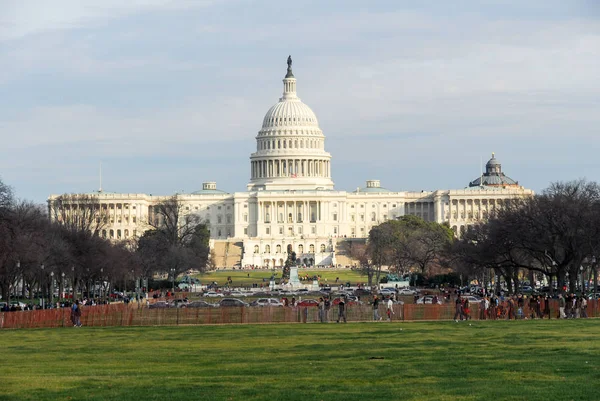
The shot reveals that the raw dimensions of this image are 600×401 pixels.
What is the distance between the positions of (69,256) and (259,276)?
62182 mm

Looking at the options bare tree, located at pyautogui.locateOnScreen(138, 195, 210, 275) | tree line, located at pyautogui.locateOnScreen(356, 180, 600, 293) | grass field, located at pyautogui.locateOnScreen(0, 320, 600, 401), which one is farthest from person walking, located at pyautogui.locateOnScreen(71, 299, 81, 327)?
bare tree, located at pyautogui.locateOnScreen(138, 195, 210, 275)

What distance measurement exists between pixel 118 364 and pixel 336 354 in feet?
18.7

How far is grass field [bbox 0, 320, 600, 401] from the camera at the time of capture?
24938 millimetres

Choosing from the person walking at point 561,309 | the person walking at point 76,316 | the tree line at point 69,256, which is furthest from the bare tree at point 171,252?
the person walking at point 561,309

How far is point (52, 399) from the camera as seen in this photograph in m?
24.2

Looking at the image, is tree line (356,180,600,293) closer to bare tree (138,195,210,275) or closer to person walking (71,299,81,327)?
bare tree (138,195,210,275)

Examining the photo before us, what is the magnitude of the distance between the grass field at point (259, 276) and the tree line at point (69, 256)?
3.81 meters

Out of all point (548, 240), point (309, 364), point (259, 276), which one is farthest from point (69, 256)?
point (259, 276)

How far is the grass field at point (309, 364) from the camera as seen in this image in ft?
81.8

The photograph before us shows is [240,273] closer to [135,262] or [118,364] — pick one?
[135,262]

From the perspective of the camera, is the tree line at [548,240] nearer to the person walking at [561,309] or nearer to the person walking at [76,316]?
the person walking at [561,309]

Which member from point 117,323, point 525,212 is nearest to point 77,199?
point 525,212

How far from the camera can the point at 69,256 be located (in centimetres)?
8575

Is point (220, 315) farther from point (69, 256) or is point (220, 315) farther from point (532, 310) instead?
point (69, 256)
